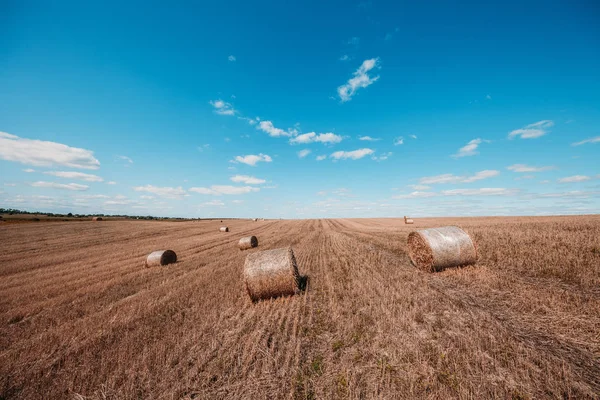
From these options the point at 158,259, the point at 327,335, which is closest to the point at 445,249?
the point at 327,335

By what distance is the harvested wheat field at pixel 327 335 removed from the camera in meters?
3.72

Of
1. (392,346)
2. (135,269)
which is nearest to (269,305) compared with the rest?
(392,346)

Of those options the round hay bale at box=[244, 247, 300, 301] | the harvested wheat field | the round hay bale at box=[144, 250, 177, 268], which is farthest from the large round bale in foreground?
the round hay bale at box=[144, 250, 177, 268]

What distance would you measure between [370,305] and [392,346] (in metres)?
1.95

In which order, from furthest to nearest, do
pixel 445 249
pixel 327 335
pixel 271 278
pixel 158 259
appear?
1. pixel 158 259
2. pixel 445 249
3. pixel 271 278
4. pixel 327 335

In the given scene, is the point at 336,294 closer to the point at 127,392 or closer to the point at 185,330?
the point at 185,330

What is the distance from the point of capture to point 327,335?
5191 millimetres

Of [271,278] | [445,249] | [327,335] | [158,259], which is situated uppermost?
[445,249]

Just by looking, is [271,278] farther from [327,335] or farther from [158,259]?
[158,259]

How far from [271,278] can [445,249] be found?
6.83 m

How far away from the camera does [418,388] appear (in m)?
3.50

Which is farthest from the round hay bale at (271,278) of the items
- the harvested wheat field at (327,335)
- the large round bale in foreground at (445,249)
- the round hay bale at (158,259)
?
the round hay bale at (158,259)

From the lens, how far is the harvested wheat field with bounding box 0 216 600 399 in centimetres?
372

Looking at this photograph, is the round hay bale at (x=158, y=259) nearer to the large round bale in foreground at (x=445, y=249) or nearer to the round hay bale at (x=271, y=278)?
the round hay bale at (x=271, y=278)
